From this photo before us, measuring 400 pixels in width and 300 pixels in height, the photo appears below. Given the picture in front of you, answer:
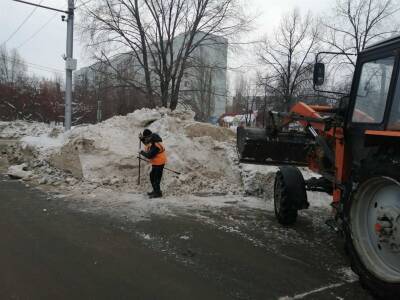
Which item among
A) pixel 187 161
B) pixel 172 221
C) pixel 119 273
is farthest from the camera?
pixel 187 161

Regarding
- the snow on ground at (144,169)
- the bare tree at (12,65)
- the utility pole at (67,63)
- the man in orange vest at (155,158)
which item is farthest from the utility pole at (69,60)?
the bare tree at (12,65)

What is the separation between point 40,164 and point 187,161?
165 inches

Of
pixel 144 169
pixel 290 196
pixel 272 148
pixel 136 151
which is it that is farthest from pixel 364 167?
pixel 136 151

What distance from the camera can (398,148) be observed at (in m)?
3.92

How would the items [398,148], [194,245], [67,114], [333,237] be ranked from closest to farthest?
[398,148]
[194,245]
[333,237]
[67,114]

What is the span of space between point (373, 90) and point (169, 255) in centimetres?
329

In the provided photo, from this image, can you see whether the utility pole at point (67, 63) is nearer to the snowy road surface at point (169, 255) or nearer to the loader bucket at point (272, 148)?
the snowy road surface at point (169, 255)

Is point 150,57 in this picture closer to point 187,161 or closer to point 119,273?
point 187,161

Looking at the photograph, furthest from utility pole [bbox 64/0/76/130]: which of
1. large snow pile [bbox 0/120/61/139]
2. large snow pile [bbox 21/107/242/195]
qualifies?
large snow pile [bbox 0/120/61/139]

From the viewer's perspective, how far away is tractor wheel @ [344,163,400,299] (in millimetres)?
3775

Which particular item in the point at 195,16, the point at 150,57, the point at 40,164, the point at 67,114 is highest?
the point at 195,16

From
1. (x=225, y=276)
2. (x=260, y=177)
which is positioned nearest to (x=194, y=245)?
(x=225, y=276)

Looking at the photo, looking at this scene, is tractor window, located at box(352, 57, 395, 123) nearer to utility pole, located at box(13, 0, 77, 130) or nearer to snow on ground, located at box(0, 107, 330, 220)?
snow on ground, located at box(0, 107, 330, 220)

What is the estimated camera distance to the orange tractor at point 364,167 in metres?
3.92
